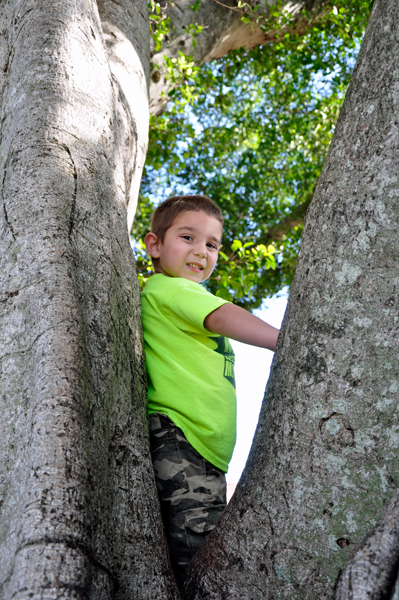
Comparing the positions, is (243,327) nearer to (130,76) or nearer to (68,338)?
(68,338)

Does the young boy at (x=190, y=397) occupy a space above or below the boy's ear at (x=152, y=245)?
below

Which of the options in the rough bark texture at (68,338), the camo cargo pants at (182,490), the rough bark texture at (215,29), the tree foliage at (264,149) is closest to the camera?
the rough bark texture at (68,338)

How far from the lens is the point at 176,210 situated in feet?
8.75

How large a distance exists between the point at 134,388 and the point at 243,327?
439 mm

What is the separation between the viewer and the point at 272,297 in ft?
26.7

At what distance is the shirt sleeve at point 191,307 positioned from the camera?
2.02 m

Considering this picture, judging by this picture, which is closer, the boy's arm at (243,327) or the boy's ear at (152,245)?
the boy's arm at (243,327)

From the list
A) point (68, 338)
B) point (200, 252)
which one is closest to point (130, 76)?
point (200, 252)

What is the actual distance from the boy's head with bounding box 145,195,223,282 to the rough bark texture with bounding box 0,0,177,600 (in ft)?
A: 1.28

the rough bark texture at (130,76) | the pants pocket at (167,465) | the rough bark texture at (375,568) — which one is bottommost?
the rough bark texture at (375,568)

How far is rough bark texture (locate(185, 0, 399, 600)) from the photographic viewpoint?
1.33m

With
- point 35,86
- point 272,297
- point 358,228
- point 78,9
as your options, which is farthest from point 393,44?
point 272,297

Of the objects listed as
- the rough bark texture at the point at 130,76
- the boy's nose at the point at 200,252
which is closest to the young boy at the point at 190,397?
the boy's nose at the point at 200,252

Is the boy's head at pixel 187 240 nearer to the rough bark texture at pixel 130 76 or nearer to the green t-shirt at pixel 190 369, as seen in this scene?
the rough bark texture at pixel 130 76
